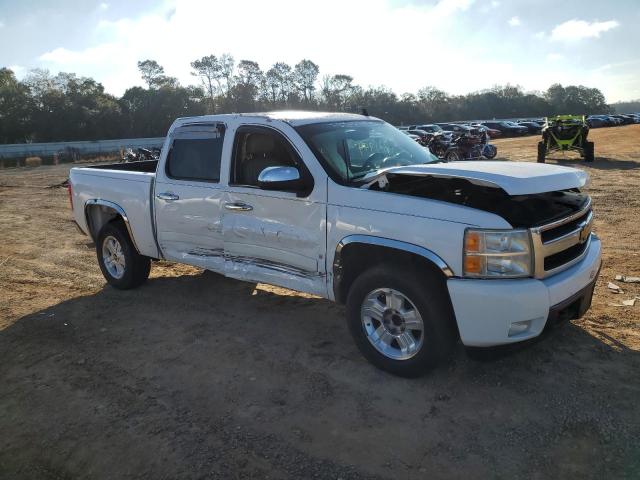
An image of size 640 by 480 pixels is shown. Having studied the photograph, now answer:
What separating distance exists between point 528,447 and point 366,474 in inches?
37.7

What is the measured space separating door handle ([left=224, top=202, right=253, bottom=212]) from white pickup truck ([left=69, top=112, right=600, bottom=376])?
0.06 ft

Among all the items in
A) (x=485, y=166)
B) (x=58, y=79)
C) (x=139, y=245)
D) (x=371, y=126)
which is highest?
(x=58, y=79)

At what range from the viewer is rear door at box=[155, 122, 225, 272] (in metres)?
4.86

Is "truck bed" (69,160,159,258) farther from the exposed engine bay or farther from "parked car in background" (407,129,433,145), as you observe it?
"parked car in background" (407,129,433,145)

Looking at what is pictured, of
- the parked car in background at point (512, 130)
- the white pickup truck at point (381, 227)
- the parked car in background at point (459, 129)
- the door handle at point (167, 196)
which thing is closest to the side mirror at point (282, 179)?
the white pickup truck at point (381, 227)

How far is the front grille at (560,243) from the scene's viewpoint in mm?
3260

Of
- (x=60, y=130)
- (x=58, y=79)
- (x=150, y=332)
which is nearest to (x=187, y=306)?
(x=150, y=332)

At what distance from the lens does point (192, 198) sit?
5.00 meters

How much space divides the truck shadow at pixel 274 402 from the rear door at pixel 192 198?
2.57 feet

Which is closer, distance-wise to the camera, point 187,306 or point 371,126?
point 371,126

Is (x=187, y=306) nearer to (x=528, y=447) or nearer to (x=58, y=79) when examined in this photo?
(x=528, y=447)

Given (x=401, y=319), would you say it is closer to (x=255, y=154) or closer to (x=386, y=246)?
(x=386, y=246)

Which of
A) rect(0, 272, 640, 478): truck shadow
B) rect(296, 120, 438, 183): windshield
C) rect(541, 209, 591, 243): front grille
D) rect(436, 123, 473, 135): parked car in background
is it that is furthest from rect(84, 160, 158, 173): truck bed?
rect(436, 123, 473, 135): parked car in background

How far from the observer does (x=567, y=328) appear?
435cm
